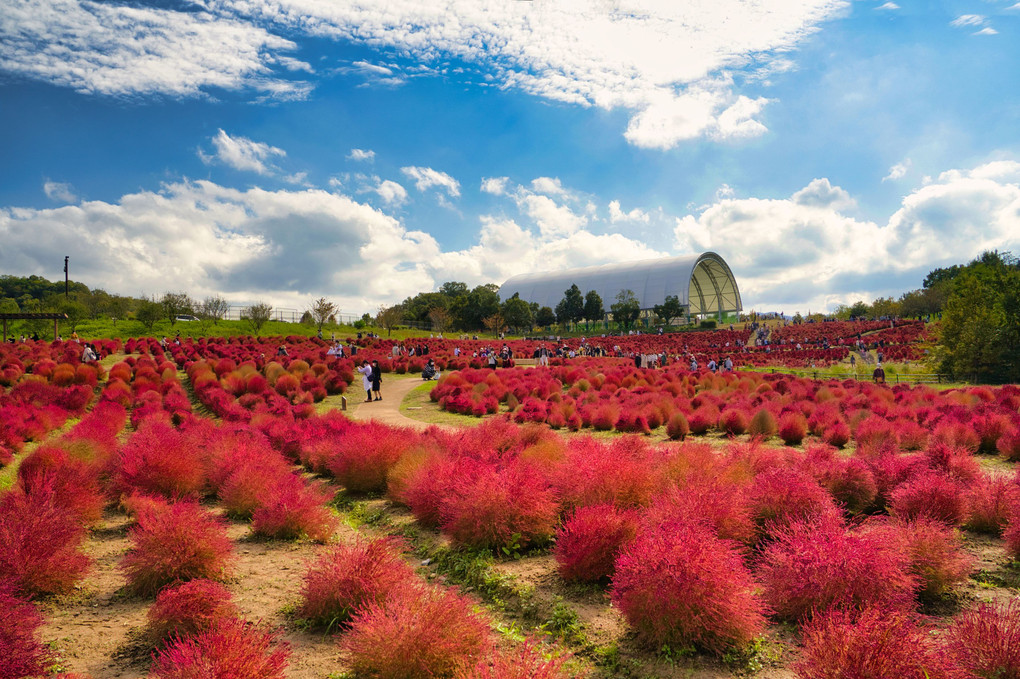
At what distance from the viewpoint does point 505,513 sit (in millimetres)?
7754

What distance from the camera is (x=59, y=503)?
830cm

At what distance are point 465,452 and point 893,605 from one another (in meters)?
7.46

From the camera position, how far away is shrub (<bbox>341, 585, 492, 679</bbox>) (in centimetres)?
440

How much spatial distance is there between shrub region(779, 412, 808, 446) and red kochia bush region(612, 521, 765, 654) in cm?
1098

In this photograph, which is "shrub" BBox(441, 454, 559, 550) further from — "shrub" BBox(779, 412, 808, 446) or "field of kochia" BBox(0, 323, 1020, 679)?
"shrub" BBox(779, 412, 808, 446)

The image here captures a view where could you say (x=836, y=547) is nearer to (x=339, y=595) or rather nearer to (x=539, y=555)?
(x=539, y=555)

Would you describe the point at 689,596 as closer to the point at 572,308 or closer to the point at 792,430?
the point at 792,430

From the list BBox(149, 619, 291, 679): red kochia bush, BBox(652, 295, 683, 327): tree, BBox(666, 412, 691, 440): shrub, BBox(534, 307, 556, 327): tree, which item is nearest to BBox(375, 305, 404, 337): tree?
BBox(534, 307, 556, 327): tree

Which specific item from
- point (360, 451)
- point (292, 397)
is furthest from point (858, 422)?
point (292, 397)

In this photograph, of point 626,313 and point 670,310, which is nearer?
point 626,313

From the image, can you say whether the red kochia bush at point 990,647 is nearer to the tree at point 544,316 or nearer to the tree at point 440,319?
the tree at point 440,319

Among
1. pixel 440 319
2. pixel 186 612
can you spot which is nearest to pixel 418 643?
pixel 186 612

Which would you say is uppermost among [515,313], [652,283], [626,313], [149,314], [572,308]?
[652,283]

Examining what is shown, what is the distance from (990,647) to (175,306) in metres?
63.7
